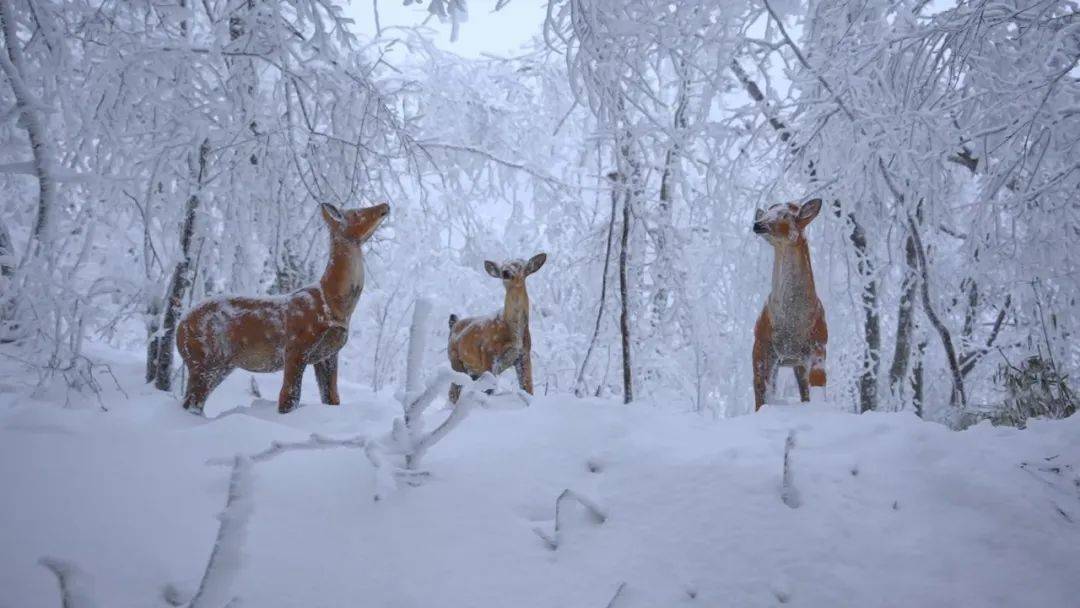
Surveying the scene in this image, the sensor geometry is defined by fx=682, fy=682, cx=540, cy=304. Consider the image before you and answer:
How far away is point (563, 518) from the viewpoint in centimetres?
181

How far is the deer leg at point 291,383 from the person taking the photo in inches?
120

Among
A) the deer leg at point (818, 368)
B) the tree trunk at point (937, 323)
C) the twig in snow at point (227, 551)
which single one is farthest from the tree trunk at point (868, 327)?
the twig in snow at point (227, 551)

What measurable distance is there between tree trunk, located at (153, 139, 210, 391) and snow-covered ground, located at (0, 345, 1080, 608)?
218 centimetres

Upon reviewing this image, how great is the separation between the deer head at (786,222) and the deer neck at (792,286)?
4 cm

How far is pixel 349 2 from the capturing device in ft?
13.1

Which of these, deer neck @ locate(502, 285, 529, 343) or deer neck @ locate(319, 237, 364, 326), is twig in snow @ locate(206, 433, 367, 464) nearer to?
deer neck @ locate(319, 237, 364, 326)

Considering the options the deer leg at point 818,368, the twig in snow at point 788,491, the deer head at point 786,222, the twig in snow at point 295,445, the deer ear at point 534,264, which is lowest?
the twig in snow at point 788,491

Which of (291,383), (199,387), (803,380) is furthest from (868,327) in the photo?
(199,387)

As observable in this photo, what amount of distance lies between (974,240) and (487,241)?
17.5 ft

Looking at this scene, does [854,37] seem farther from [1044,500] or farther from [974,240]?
[1044,500]

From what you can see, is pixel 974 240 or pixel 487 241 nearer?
pixel 974 240

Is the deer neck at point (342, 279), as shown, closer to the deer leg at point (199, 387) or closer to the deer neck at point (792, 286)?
the deer leg at point (199, 387)

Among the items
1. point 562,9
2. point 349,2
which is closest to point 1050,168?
point 562,9

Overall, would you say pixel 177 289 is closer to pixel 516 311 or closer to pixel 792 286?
pixel 516 311
